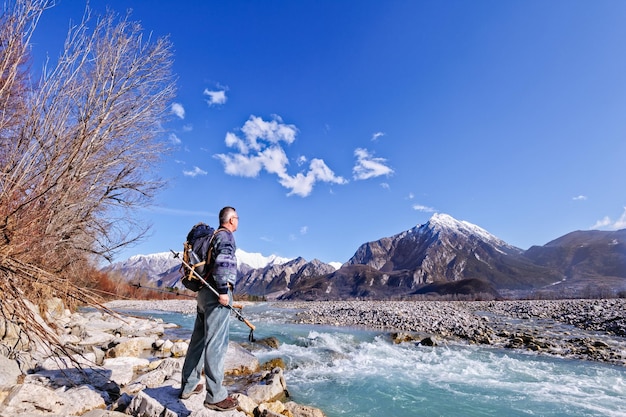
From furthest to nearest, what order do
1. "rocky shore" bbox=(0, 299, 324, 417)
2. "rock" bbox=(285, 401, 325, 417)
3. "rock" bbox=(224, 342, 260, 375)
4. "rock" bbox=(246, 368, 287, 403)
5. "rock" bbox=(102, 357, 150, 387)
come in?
1. "rock" bbox=(224, 342, 260, 375)
2. "rock" bbox=(246, 368, 287, 403)
3. "rock" bbox=(102, 357, 150, 387)
4. "rock" bbox=(285, 401, 325, 417)
5. "rocky shore" bbox=(0, 299, 324, 417)

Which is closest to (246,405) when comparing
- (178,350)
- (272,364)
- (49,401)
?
(49,401)

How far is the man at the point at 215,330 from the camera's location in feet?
13.3

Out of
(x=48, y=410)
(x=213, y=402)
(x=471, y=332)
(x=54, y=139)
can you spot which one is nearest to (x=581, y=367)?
(x=471, y=332)

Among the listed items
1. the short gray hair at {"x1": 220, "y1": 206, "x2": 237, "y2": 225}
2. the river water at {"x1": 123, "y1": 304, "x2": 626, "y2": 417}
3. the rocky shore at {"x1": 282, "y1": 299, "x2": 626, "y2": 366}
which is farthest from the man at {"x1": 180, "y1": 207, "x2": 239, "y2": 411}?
Result: the rocky shore at {"x1": 282, "y1": 299, "x2": 626, "y2": 366}

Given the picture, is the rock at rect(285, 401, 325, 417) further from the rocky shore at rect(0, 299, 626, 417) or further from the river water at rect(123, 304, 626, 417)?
the river water at rect(123, 304, 626, 417)

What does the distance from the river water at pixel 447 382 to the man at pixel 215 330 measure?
3.50 metres

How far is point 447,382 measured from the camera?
9.05 meters

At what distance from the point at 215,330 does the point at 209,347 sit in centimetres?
21

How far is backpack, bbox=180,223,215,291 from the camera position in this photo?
4.18m

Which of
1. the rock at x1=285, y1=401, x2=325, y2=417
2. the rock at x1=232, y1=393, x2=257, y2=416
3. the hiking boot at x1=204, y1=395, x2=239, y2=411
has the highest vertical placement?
the hiking boot at x1=204, y1=395, x2=239, y2=411

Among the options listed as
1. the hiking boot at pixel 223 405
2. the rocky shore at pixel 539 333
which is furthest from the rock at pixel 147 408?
the rocky shore at pixel 539 333

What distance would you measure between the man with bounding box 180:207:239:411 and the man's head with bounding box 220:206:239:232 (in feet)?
0.20

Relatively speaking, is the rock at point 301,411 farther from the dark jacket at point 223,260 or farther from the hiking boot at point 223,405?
the dark jacket at point 223,260

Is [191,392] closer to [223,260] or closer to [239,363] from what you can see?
[223,260]
